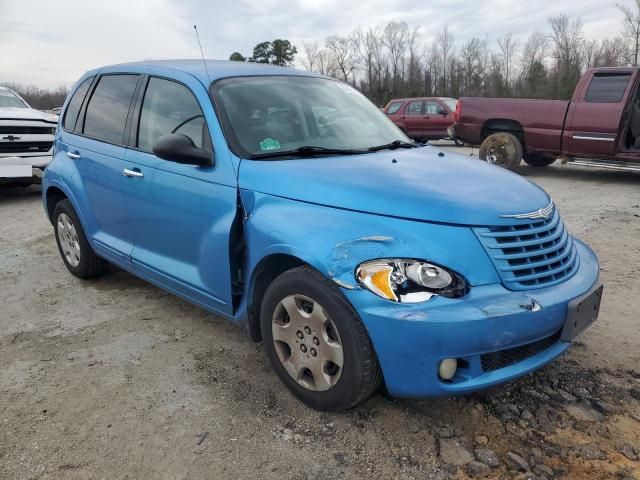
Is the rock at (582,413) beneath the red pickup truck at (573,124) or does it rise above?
beneath

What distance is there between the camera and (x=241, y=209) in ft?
9.55

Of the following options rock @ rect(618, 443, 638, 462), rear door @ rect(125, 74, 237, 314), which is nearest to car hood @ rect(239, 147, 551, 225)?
rear door @ rect(125, 74, 237, 314)

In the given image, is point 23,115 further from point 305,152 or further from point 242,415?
point 242,415

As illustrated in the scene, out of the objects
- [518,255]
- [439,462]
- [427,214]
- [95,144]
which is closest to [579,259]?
[518,255]

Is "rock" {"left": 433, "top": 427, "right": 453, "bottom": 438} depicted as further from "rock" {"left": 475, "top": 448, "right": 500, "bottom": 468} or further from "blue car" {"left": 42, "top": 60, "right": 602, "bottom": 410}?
"blue car" {"left": 42, "top": 60, "right": 602, "bottom": 410}

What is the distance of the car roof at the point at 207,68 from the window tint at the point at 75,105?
53cm

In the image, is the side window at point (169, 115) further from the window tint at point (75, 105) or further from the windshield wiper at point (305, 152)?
the window tint at point (75, 105)

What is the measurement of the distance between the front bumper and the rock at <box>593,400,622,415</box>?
54cm

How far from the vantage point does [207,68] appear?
3.58 metres

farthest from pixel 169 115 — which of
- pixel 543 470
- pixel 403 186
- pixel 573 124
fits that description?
pixel 573 124

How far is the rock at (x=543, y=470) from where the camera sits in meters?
2.24

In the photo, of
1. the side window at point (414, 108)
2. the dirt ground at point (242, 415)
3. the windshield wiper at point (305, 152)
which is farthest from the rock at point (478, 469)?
the side window at point (414, 108)

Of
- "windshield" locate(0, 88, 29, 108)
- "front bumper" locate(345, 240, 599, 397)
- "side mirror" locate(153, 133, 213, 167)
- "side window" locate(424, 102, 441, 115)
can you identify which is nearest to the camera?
"front bumper" locate(345, 240, 599, 397)

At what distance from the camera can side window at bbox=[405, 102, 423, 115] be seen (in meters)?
17.8
